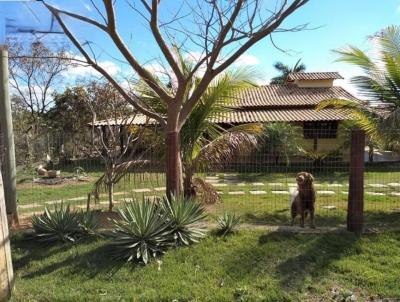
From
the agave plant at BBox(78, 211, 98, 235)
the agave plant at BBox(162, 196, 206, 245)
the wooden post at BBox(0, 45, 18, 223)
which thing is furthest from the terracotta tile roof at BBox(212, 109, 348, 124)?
the agave plant at BBox(162, 196, 206, 245)

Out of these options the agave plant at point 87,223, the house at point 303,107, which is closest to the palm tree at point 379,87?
the agave plant at point 87,223

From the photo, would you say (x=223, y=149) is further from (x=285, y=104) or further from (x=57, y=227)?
(x=285, y=104)

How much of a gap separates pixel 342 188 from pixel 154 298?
9495 mm

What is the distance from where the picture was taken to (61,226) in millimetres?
6625

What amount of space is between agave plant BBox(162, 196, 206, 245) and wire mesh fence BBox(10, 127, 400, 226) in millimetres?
1537

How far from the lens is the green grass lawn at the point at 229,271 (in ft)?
16.1

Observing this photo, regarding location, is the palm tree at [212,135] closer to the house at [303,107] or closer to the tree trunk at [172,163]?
the tree trunk at [172,163]

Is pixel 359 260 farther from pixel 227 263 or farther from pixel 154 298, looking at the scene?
pixel 154 298

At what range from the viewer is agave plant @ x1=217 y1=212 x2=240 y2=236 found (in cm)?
668

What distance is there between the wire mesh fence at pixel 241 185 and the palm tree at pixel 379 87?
3.89 ft

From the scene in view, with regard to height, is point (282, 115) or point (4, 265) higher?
point (282, 115)

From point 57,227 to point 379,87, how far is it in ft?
22.2

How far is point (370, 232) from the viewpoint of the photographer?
22.3ft

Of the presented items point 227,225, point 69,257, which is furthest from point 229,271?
point 69,257
